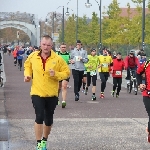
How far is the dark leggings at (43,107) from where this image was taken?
29.0 feet

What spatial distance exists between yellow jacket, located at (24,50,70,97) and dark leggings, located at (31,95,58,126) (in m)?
0.08

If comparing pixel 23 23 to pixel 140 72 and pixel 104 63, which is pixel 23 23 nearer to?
pixel 104 63

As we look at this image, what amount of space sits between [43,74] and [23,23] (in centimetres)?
11577

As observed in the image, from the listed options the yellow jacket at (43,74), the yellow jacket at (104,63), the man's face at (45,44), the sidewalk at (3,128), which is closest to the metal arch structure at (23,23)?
the yellow jacket at (104,63)

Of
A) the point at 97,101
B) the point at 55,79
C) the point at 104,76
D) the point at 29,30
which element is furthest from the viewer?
the point at 29,30

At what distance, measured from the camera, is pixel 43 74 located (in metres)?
8.88

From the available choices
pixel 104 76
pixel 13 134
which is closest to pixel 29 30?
pixel 104 76

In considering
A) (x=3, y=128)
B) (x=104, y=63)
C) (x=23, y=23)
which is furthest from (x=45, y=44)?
(x=23, y=23)

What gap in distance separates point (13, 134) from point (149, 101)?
3.07 m

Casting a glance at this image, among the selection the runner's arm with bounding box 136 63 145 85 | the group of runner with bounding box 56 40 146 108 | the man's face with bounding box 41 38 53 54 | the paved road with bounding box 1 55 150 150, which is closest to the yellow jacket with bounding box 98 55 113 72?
the group of runner with bounding box 56 40 146 108

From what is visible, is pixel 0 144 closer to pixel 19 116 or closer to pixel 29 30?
pixel 19 116

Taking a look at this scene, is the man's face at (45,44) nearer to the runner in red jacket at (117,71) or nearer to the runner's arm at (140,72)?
the runner's arm at (140,72)

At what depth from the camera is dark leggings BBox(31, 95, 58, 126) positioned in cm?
884

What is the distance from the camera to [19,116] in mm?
14086
